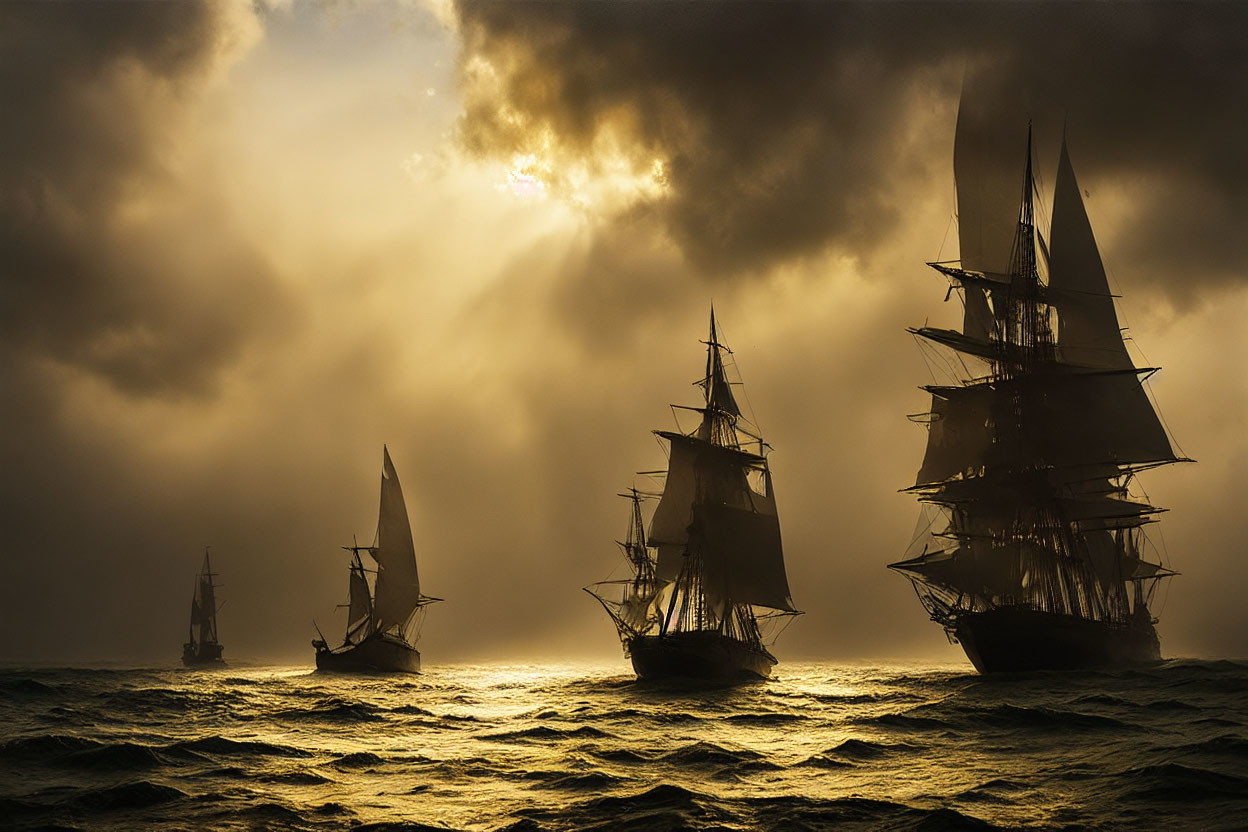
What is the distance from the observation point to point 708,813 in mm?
23969

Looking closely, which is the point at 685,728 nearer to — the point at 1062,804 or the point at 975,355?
the point at 1062,804

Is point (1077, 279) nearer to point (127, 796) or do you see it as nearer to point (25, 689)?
point (25, 689)

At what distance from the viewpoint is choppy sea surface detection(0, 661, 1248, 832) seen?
77.8 feet

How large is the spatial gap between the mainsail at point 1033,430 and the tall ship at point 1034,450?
0.46 feet

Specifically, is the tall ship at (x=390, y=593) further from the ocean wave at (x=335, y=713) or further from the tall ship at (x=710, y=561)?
the ocean wave at (x=335, y=713)

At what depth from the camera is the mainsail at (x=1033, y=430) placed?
9806 cm

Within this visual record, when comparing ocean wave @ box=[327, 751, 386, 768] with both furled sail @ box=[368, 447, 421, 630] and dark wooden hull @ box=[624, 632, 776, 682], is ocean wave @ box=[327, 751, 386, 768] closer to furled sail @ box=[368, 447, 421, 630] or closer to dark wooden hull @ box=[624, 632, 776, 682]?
dark wooden hull @ box=[624, 632, 776, 682]

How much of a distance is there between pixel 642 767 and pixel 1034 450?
78753 millimetres

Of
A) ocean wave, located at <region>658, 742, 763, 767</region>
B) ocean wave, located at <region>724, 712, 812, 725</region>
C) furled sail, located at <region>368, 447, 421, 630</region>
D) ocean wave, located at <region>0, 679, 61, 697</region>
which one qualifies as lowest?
ocean wave, located at <region>724, 712, 812, 725</region>

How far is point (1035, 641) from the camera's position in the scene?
86562 millimetres

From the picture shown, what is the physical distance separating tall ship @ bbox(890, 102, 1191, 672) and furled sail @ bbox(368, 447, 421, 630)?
68.2m

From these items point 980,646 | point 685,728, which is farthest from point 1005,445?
point 685,728

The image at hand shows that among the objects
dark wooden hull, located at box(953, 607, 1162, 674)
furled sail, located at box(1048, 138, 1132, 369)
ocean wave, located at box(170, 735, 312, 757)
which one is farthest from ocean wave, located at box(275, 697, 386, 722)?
furled sail, located at box(1048, 138, 1132, 369)

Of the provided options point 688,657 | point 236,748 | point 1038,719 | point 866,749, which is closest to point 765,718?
point 1038,719
